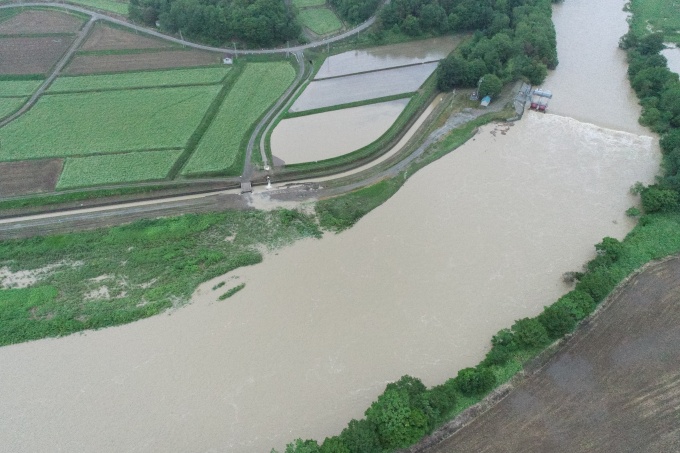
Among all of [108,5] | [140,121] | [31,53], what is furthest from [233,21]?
[31,53]

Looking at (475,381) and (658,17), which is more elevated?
(658,17)

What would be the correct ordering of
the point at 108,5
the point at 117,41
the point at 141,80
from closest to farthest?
the point at 141,80
the point at 117,41
the point at 108,5

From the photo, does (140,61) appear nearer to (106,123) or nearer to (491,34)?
(106,123)

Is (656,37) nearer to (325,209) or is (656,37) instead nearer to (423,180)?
(423,180)

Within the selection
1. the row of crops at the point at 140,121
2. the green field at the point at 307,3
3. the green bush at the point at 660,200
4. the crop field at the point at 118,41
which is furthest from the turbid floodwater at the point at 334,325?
the green field at the point at 307,3

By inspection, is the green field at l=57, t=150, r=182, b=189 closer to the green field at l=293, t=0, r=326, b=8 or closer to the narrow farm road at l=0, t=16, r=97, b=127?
the narrow farm road at l=0, t=16, r=97, b=127

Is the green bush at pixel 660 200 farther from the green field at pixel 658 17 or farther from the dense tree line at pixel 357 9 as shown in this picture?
the dense tree line at pixel 357 9

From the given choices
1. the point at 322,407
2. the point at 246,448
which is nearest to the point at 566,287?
the point at 322,407
